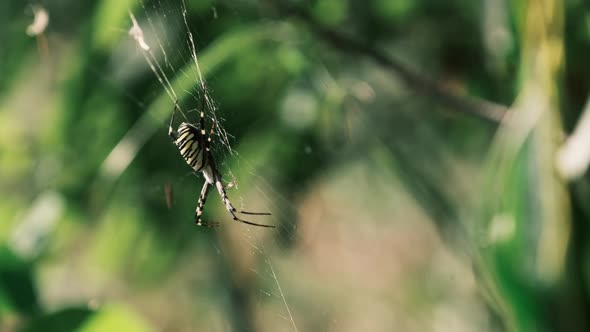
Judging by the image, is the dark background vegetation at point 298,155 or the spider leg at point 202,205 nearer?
the dark background vegetation at point 298,155

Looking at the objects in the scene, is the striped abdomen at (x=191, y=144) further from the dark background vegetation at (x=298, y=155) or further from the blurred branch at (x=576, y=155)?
the blurred branch at (x=576, y=155)

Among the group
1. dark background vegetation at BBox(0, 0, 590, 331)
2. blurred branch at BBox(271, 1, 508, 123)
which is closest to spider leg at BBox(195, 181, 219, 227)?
dark background vegetation at BBox(0, 0, 590, 331)

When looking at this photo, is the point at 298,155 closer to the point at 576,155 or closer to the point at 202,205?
the point at 202,205

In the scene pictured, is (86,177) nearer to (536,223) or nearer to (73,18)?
(73,18)

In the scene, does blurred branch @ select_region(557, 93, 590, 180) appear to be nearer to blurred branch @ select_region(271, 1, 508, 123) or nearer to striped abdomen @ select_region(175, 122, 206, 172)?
blurred branch @ select_region(271, 1, 508, 123)

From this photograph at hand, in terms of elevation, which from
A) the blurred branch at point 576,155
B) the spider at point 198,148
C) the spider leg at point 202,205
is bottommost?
the spider leg at point 202,205

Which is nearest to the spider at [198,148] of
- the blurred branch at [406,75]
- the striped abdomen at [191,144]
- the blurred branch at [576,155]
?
the striped abdomen at [191,144]

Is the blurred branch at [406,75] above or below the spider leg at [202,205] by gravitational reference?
above

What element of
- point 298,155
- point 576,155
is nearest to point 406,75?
point 576,155
